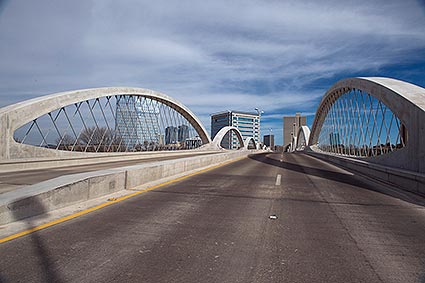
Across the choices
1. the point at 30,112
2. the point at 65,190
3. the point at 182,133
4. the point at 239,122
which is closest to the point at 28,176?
the point at 65,190

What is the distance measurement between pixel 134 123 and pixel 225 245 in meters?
38.5

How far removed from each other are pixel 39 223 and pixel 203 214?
297 cm

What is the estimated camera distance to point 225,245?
13.3ft

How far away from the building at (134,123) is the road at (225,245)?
30415 mm

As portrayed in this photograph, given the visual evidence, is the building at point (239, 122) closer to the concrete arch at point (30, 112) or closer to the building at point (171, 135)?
the building at point (171, 135)

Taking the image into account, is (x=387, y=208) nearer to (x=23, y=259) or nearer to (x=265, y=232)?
(x=265, y=232)

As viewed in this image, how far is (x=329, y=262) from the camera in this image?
3.47 m

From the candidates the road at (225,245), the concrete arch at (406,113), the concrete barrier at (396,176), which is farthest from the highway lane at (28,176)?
the concrete arch at (406,113)

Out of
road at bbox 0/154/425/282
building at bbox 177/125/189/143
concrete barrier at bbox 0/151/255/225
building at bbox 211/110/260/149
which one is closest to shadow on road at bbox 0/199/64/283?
road at bbox 0/154/425/282

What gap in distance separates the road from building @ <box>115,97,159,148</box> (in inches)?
1197

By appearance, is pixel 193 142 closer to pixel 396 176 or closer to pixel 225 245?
pixel 396 176

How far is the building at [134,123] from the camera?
1427 inches

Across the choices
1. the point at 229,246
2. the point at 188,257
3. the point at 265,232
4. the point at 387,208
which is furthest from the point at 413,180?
the point at 188,257

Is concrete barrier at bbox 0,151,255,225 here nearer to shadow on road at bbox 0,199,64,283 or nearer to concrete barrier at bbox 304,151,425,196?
A: shadow on road at bbox 0,199,64,283
